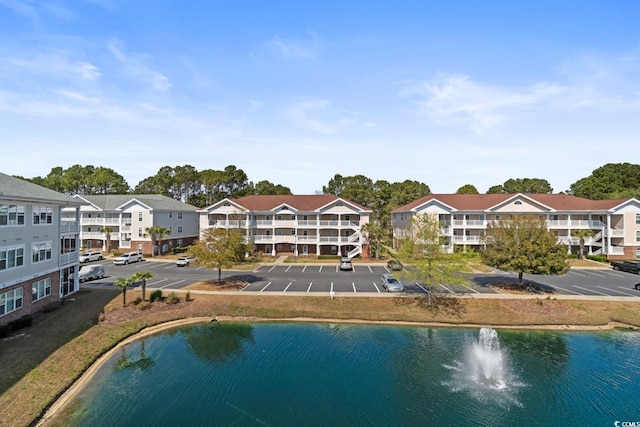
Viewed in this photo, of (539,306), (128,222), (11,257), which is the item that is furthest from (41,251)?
(539,306)

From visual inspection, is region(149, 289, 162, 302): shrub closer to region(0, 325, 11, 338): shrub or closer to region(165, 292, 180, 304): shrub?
region(165, 292, 180, 304): shrub

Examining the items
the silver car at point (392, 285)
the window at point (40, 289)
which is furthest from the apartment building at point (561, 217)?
the window at point (40, 289)

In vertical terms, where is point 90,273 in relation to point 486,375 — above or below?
above

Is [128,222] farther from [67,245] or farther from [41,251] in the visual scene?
[41,251]

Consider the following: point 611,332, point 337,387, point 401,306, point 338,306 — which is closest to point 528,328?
point 611,332

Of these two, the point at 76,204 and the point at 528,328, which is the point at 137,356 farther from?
the point at 528,328

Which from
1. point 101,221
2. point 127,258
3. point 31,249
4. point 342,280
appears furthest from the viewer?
point 101,221

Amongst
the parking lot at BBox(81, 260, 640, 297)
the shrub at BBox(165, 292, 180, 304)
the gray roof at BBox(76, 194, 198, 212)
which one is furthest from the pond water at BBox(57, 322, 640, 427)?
the gray roof at BBox(76, 194, 198, 212)

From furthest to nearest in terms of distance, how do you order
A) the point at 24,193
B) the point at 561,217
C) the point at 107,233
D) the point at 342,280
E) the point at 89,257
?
the point at 107,233
the point at 561,217
the point at 89,257
the point at 342,280
the point at 24,193
